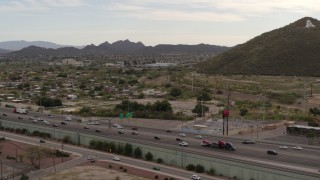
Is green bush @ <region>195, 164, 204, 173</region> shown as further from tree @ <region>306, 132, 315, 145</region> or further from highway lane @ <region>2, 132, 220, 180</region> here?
tree @ <region>306, 132, 315, 145</region>

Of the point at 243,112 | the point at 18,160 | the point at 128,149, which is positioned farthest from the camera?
the point at 243,112

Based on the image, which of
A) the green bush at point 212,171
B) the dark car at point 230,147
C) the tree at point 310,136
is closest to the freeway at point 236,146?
the dark car at point 230,147

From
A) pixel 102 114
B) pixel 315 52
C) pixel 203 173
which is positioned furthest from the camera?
pixel 315 52

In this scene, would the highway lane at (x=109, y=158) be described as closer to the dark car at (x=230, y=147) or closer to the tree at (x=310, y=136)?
the dark car at (x=230, y=147)

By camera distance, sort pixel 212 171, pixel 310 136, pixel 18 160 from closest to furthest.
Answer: pixel 212 171, pixel 18 160, pixel 310 136

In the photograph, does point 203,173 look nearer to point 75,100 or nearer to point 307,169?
point 307,169

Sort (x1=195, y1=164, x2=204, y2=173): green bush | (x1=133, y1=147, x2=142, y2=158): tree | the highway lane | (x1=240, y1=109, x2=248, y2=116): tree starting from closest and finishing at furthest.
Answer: the highway lane < (x1=195, y1=164, x2=204, y2=173): green bush < (x1=133, y1=147, x2=142, y2=158): tree < (x1=240, y1=109, x2=248, y2=116): tree

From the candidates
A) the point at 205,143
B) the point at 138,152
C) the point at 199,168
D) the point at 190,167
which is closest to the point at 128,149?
the point at 138,152

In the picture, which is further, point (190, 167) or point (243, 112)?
point (243, 112)

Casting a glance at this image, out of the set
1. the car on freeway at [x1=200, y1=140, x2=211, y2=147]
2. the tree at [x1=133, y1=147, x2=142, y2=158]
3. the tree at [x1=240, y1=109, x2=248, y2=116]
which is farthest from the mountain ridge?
the tree at [x1=133, y1=147, x2=142, y2=158]

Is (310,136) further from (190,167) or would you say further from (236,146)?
(190,167)

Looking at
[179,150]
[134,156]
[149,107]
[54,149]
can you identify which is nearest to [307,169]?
[179,150]
